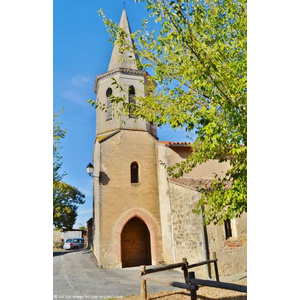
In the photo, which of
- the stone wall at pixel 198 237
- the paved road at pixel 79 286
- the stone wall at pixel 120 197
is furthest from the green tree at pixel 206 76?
the stone wall at pixel 120 197

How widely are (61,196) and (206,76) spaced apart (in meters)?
2.76

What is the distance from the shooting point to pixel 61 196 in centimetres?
403

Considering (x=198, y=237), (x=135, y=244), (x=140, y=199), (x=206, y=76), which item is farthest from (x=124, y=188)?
(x=206, y=76)

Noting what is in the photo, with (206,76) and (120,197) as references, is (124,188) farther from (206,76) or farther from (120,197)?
(206,76)

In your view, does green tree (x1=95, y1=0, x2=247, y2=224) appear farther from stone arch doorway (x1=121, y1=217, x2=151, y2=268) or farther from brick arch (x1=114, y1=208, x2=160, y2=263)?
stone arch doorway (x1=121, y1=217, x2=151, y2=268)

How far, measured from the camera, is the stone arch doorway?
830 cm

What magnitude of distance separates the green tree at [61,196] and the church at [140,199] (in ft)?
10.8

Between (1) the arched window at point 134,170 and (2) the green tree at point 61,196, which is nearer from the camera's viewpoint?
(2) the green tree at point 61,196

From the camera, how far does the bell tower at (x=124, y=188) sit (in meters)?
7.78

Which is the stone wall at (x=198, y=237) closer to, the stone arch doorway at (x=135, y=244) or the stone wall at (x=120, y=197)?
the stone wall at (x=120, y=197)

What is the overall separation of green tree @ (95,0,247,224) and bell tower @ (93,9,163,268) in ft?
12.2

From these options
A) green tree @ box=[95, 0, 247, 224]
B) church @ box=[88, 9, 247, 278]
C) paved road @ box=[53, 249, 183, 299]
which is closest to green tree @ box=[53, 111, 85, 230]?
paved road @ box=[53, 249, 183, 299]
